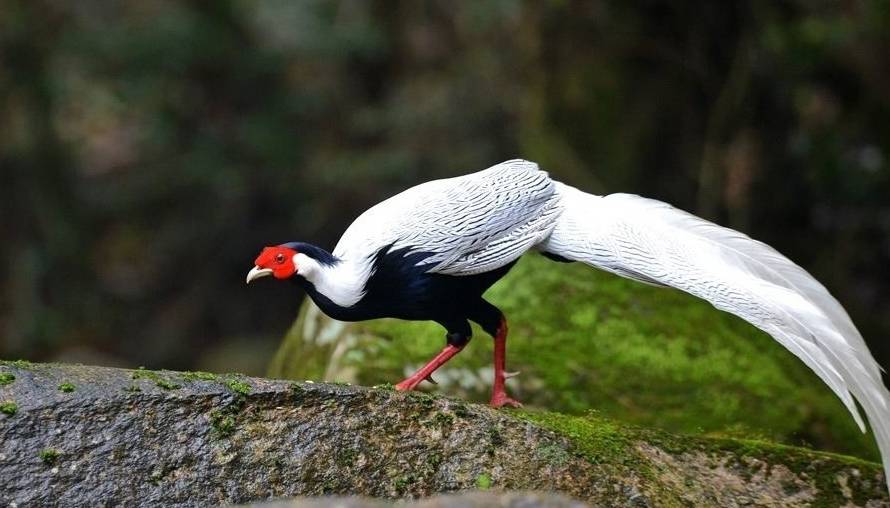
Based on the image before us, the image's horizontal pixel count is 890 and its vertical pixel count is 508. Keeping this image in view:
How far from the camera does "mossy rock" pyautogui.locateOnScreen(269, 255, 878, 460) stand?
21.0 ft

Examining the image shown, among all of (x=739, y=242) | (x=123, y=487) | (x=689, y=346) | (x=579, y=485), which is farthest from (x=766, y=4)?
(x=123, y=487)

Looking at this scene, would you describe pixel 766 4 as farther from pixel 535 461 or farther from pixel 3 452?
pixel 3 452

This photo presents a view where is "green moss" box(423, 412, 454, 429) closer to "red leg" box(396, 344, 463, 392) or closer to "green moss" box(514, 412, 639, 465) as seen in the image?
"green moss" box(514, 412, 639, 465)

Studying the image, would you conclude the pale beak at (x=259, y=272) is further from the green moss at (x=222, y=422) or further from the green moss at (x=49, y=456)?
the green moss at (x=49, y=456)

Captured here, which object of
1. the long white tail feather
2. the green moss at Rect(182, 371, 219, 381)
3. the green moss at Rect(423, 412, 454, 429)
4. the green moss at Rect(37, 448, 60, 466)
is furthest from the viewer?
the long white tail feather

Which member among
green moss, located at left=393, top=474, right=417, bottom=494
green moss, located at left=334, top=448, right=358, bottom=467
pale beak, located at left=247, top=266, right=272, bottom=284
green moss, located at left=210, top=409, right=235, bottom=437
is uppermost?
pale beak, located at left=247, top=266, right=272, bottom=284

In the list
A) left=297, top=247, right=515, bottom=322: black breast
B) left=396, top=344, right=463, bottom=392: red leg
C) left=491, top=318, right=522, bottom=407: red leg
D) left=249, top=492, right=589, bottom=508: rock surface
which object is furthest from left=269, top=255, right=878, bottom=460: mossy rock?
left=249, top=492, right=589, bottom=508: rock surface

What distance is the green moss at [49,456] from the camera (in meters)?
3.75

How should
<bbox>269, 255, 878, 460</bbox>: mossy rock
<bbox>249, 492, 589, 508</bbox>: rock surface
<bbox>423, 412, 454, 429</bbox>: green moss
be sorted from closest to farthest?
<bbox>249, 492, 589, 508</bbox>: rock surface
<bbox>423, 412, 454, 429</bbox>: green moss
<bbox>269, 255, 878, 460</bbox>: mossy rock

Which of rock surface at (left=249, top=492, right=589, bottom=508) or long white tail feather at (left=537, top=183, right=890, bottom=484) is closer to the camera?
rock surface at (left=249, top=492, right=589, bottom=508)

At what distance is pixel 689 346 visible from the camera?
22.5 feet

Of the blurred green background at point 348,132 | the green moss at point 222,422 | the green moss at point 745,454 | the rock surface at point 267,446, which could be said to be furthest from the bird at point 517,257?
the blurred green background at point 348,132

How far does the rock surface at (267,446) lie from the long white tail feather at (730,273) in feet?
2.28

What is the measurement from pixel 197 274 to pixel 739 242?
37.7 feet
